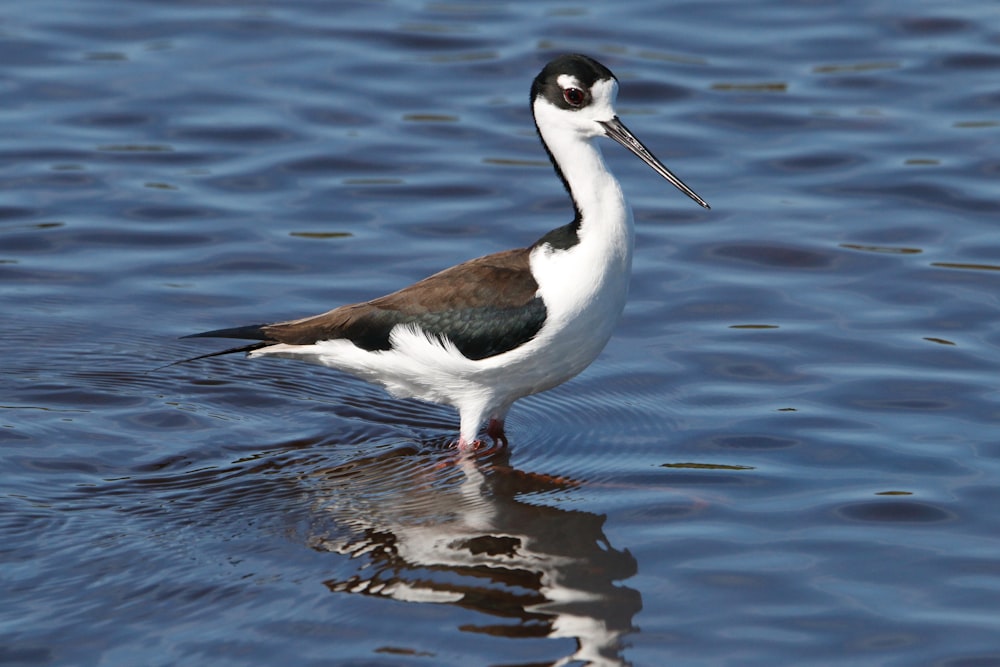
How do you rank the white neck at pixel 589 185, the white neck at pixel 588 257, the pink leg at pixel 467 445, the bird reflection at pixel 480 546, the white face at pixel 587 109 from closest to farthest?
1. the bird reflection at pixel 480 546
2. the white neck at pixel 588 257
3. the white neck at pixel 589 185
4. the white face at pixel 587 109
5. the pink leg at pixel 467 445

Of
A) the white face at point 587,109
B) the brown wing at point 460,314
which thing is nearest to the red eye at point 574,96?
the white face at point 587,109

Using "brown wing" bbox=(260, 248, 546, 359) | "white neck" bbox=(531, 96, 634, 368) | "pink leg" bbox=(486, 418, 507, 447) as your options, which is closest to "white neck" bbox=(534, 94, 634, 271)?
"white neck" bbox=(531, 96, 634, 368)

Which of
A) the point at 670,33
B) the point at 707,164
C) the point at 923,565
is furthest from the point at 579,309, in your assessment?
the point at 670,33

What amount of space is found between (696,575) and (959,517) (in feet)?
4.35

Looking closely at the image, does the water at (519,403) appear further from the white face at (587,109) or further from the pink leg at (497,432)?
the white face at (587,109)

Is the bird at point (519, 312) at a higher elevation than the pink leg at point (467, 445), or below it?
higher

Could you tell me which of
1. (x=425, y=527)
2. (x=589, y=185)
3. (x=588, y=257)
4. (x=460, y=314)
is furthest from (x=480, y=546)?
(x=589, y=185)

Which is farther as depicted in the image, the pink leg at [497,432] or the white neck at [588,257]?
the pink leg at [497,432]

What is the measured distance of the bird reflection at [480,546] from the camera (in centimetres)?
625

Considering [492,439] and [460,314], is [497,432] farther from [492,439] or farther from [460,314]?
[460,314]

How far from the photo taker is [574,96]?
25.1 ft

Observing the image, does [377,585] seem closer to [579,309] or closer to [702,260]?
[579,309]

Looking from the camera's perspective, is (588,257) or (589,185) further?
(589,185)

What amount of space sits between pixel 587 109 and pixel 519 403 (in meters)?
1.76
